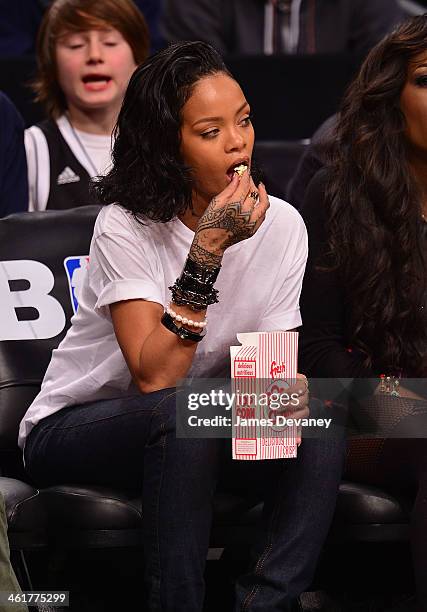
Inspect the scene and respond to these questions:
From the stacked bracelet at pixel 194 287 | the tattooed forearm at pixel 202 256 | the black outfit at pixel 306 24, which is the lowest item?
the black outfit at pixel 306 24

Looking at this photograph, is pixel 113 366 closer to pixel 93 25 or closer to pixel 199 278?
pixel 199 278

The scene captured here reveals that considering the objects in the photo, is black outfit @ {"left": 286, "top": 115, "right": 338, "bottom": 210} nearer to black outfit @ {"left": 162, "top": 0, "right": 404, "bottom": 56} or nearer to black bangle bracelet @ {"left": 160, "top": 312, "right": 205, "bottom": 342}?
black bangle bracelet @ {"left": 160, "top": 312, "right": 205, "bottom": 342}

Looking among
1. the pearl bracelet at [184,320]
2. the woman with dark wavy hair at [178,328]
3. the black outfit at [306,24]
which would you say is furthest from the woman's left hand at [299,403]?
the black outfit at [306,24]

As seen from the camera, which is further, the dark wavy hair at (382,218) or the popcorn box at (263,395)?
the dark wavy hair at (382,218)

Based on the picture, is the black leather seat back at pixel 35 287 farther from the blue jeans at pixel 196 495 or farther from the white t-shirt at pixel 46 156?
the white t-shirt at pixel 46 156

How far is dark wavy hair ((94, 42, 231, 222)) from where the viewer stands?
195 cm

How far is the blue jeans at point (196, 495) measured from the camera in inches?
68.9

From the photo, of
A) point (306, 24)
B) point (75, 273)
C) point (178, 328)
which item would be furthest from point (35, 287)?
point (306, 24)

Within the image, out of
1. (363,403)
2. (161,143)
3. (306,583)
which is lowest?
(306,583)

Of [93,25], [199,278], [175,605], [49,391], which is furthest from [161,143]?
[93,25]

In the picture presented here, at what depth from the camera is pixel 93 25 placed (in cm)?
291

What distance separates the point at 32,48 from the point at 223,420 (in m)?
2.41

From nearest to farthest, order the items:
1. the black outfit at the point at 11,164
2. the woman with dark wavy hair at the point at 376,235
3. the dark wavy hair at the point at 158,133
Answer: the dark wavy hair at the point at 158,133 < the woman with dark wavy hair at the point at 376,235 < the black outfit at the point at 11,164

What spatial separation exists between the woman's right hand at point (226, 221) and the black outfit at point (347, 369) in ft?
1.07
